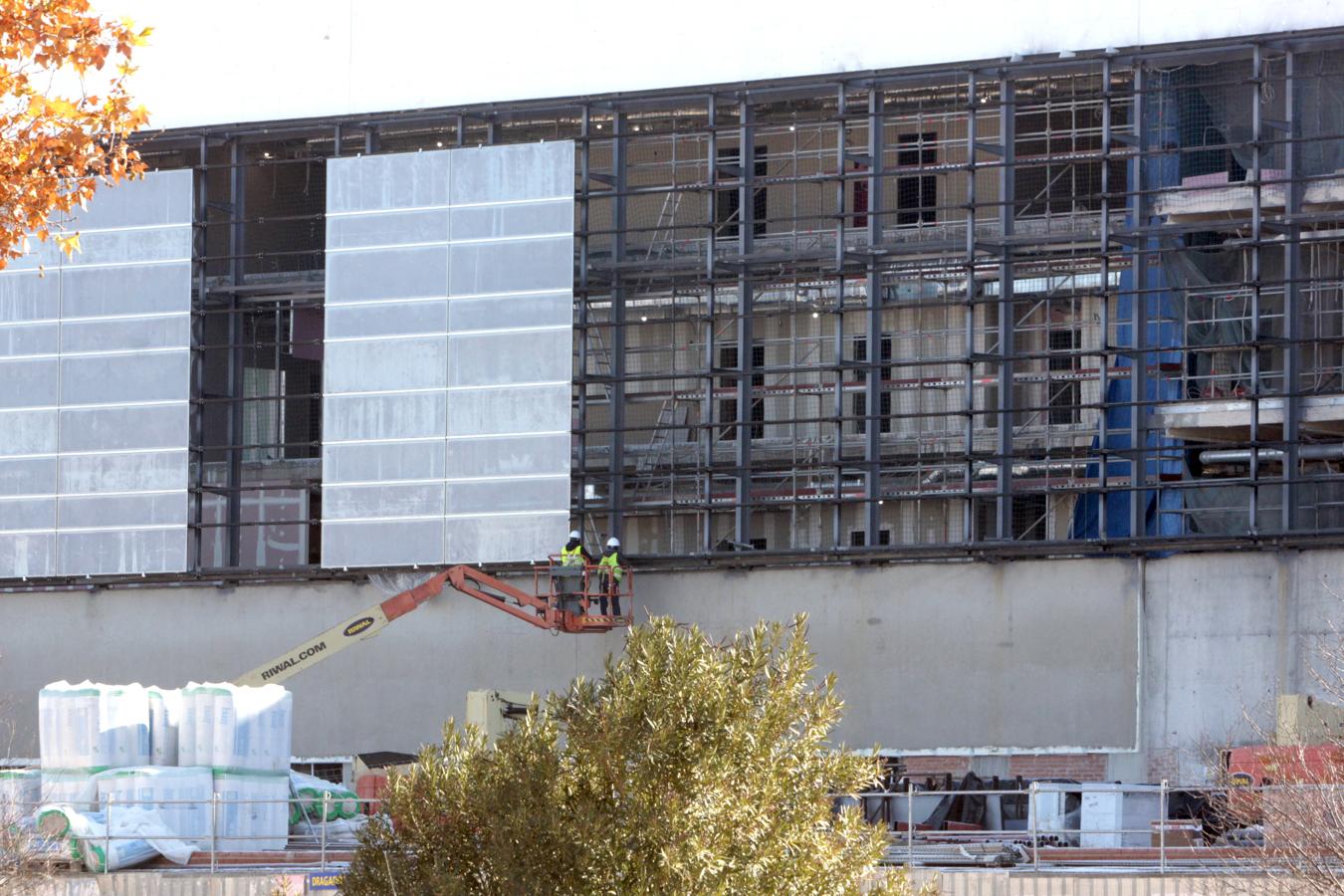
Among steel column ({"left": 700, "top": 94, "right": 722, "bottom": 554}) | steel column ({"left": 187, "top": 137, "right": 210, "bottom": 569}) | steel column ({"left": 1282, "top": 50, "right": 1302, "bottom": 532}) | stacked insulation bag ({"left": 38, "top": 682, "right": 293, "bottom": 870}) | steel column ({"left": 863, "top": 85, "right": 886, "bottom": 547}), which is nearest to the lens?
stacked insulation bag ({"left": 38, "top": 682, "right": 293, "bottom": 870})

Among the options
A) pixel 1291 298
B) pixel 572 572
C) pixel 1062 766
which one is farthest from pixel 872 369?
pixel 1062 766

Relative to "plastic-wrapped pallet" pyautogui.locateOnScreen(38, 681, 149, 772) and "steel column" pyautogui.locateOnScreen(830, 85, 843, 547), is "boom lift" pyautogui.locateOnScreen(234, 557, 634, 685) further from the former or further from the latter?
"plastic-wrapped pallet" pyautogui.locateOnScreen(38, 681, 149, 772)

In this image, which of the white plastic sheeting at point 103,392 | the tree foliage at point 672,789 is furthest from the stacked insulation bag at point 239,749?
the tree foliage at point 672,789

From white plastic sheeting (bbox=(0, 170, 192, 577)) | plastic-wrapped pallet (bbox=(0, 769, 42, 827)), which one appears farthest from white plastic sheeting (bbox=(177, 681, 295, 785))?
white plastic sheeting (bbox=(0, 170, 192, 577))

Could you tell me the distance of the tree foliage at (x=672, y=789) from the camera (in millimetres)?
13297

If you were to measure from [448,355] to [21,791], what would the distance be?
1582 centimetres

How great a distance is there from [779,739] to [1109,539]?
1143 inches

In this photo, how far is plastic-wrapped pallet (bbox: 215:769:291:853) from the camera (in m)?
33.6

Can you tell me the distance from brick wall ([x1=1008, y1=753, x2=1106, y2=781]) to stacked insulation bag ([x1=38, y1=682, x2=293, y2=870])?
49.8 ft

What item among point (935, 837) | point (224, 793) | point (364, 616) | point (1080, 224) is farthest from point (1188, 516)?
point (224, 793)

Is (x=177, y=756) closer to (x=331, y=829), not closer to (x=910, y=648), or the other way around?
(x=331, y=829)

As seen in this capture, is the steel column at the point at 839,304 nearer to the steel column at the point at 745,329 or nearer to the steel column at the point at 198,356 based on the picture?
the steel column at the point at 745,329

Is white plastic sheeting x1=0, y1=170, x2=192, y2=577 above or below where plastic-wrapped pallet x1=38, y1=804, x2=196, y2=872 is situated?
above

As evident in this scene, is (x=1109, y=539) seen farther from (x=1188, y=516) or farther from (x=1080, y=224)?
(x=1080, y=224)
